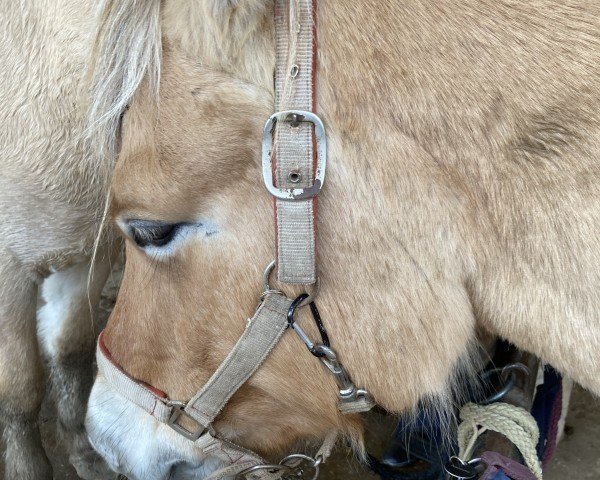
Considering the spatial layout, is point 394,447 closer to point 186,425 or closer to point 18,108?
point 186,425

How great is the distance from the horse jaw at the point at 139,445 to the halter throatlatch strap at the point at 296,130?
1.74ft

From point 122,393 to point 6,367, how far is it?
622mm

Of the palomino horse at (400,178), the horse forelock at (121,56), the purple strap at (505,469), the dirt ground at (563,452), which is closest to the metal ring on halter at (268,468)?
the palomino horse at (400,178)

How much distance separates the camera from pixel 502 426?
132 cm

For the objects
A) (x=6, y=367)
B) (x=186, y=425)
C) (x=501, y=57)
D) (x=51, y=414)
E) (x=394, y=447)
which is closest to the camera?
(x=501, y=57)

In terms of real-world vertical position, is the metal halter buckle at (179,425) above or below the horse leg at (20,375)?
above

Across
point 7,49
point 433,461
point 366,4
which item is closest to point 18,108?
point 7,49

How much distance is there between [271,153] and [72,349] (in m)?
1.48

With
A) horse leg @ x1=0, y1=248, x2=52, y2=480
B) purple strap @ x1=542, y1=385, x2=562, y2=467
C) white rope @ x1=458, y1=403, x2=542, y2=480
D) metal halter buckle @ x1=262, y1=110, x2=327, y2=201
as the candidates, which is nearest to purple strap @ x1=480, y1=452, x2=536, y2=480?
white rope @ x1=458, y1=403, x2=542, y2=480

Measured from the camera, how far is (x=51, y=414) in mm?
2512

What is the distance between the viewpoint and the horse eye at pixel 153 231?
1.13 metres

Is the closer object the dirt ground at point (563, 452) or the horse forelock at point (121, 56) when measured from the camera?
the horse forelock at point (121, 56)

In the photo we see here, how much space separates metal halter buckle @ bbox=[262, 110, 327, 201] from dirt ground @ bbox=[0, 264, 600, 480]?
1.52 metres

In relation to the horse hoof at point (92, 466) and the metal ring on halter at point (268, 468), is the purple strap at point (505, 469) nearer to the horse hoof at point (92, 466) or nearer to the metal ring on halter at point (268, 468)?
the metal ring on halter at point (268, 468)
